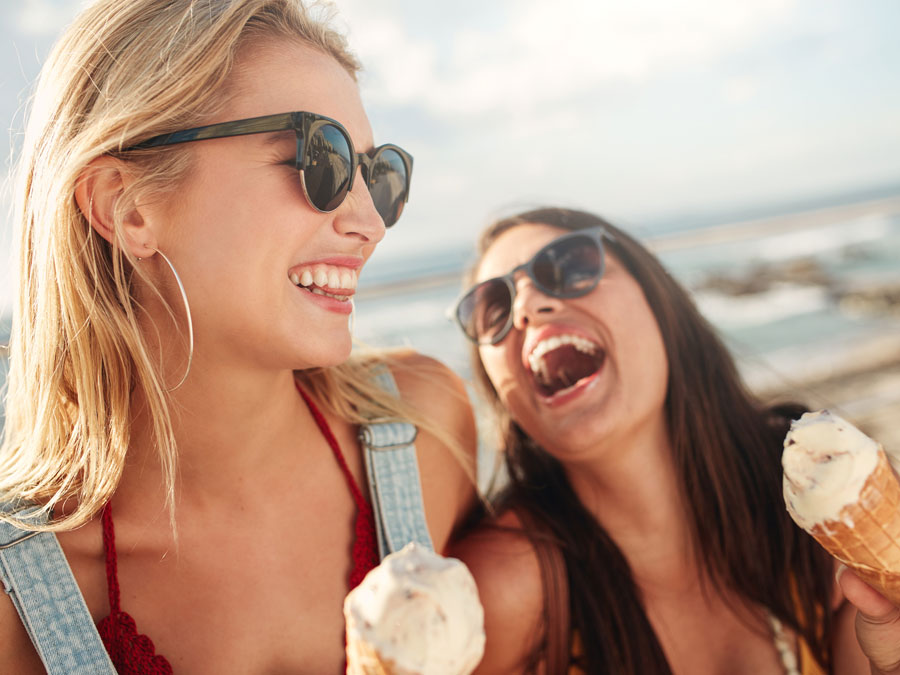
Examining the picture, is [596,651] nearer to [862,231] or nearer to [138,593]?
[138,593]

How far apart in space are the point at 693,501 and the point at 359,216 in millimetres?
1950

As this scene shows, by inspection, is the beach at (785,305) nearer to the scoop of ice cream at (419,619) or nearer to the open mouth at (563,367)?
the open mouth at (563,367)

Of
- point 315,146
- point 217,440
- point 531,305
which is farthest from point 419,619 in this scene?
point 531,305

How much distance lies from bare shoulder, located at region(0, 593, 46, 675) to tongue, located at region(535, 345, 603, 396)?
2.28 meters

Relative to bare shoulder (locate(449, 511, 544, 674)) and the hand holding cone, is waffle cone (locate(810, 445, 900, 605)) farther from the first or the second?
bare shoulder (locate(449, 511, 544, 674))

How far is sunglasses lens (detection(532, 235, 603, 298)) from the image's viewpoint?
315 centimetres

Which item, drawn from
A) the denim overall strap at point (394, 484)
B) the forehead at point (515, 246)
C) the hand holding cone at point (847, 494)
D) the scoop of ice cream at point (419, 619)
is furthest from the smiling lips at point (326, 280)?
the hand holding cone at point (847, 494)

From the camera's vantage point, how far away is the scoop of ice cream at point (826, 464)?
1855 millimetres

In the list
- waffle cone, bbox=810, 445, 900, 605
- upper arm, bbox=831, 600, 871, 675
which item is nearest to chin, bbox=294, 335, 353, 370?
waffle cone, bbox=810, 445, 900, 605

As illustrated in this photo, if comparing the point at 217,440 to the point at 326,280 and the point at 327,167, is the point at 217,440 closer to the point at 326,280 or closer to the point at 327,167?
the point at 326,280

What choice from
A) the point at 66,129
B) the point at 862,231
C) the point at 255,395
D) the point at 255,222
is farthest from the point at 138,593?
the point at 862,231

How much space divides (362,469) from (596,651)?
48.0 inches

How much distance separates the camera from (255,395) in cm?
256

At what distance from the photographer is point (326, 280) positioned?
243cm
